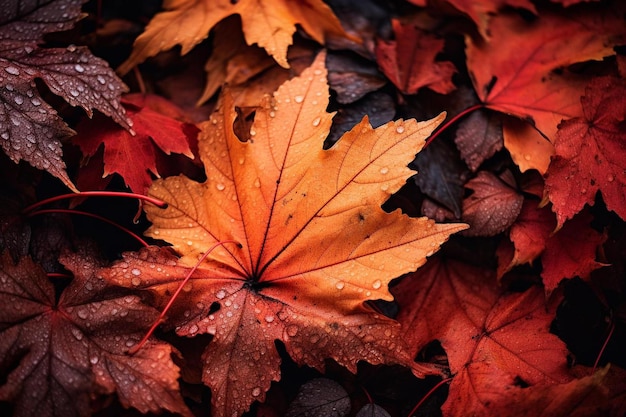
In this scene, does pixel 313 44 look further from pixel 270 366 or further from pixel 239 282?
pixel 270 366

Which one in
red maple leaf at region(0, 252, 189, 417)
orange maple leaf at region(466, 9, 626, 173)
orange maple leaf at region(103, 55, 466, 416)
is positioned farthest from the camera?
orange maple leaf at region(466, 9, 626, 173)

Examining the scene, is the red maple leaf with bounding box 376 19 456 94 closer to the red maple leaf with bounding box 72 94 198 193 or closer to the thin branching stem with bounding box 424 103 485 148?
the thin branching stem with bounding box 424 103 485 148

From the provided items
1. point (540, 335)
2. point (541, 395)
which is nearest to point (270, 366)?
point (541, 395)

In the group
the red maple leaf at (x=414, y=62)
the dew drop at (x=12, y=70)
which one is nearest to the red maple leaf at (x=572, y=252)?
the red maple leaf at (x=414, y=62)

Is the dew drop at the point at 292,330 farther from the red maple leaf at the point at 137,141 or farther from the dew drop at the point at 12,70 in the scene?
the dew drop at the point at 12,70

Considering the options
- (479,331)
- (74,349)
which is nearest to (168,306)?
(74,349)

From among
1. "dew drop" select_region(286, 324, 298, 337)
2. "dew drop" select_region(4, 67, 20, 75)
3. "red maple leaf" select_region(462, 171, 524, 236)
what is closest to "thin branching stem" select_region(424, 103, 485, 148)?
"red maple leaf" select_region(462, 171, 524, 236)

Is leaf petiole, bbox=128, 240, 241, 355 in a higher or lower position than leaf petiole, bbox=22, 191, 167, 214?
lower
